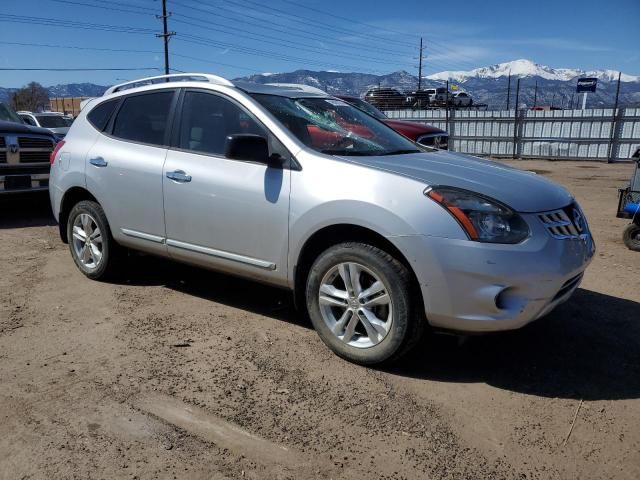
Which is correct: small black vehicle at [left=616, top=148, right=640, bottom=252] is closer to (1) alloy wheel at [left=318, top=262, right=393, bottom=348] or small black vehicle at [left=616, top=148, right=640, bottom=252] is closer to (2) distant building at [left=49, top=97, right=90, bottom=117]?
(1) alloy wheel at [left=318, top=262, right=393, bottom=348]

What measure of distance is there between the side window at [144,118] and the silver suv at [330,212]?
0.01 m

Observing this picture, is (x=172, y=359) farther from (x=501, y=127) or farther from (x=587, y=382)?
(x=501, y=127)

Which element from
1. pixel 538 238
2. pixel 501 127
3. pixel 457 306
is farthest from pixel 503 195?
pixel 501 127

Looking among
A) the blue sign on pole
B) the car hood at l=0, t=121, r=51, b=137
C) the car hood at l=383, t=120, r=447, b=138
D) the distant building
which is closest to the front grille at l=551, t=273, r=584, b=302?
the car hood at l=383, t=120, r=447, b=138

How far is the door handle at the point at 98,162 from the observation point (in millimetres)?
4754

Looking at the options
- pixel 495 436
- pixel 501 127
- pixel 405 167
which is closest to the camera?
pixel 495 436

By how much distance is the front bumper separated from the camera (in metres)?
2.98

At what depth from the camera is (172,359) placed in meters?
3.59

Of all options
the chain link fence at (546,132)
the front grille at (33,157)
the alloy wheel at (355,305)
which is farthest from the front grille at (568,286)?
the chain link fence at (546,132)

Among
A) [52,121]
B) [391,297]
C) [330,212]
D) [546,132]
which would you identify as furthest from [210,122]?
[546,132]

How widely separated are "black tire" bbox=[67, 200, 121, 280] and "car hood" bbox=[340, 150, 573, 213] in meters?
2.49

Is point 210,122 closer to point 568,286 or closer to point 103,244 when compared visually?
point 103,244

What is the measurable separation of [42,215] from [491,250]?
26.6 feet

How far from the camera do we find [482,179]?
11.3ft
